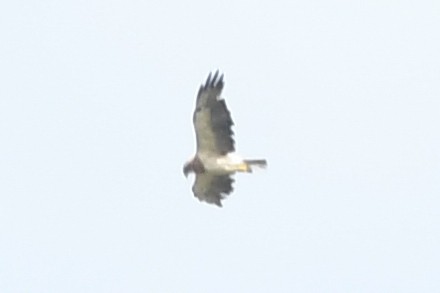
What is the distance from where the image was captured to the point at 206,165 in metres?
58.8

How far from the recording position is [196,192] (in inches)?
2360

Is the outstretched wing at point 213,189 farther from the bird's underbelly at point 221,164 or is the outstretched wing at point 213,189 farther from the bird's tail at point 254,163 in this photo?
the bird's tail at point 254,163

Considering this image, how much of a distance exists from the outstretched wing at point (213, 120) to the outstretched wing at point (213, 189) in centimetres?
157

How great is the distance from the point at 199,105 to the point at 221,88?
0.67 metres

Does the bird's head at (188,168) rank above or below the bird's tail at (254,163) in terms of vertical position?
above

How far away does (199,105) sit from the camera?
189 feet

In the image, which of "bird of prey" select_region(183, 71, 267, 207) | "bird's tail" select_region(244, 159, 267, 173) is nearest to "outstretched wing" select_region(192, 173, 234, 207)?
"bird of prey" select_region(183, 71, 267, 207)

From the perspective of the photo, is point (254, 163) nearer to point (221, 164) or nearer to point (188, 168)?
point (221, 164)

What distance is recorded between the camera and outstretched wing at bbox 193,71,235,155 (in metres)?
57.5

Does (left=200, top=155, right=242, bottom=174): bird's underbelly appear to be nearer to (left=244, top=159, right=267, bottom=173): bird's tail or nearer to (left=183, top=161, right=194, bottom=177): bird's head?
(left=244, top=159, right=267, bottom=173): bird's tail

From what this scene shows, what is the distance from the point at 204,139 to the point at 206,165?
0.80 m

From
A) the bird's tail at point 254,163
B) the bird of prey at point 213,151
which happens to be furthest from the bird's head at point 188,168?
the bird's tail at point 254,163

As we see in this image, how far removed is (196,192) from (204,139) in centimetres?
206

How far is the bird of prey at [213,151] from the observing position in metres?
57.6
